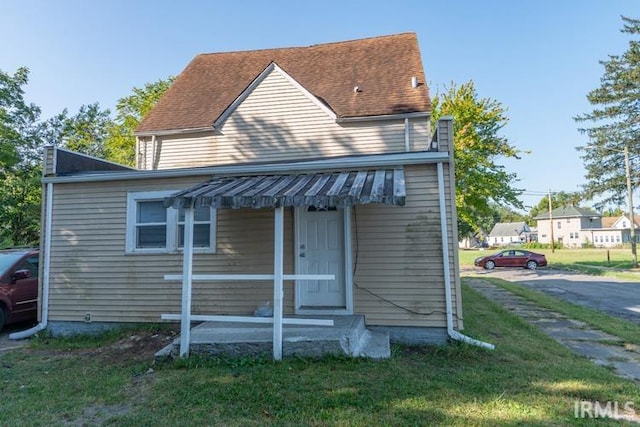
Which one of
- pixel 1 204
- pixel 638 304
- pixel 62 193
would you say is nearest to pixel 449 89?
pixel 638 304

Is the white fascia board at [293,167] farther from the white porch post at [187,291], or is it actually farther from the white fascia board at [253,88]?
the white fascia board at [253,88]

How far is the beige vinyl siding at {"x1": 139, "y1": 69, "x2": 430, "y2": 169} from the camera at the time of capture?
10.3 metres

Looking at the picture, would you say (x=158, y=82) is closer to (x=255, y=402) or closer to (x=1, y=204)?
(x=1, y=204)

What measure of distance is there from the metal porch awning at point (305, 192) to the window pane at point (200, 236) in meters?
1.18

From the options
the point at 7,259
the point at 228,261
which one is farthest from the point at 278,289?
the point at 7,259

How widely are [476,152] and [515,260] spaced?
13034 mm

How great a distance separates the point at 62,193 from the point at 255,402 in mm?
6328

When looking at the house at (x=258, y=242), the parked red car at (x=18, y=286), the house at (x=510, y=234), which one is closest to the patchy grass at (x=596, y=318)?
the house at (x=258, y=242)

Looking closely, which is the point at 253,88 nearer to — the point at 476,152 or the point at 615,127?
the point at 476,152

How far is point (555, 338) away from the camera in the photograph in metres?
6.97

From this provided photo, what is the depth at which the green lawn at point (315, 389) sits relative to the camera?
3553mm

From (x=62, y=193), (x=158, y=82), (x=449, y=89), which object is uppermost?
(x=158, y=82)

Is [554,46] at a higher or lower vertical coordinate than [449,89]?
lower

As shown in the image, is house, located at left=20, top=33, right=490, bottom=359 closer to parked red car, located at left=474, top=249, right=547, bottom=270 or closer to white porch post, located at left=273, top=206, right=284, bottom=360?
white porch post, located at left=273, top=206, right=284, bottom=360
